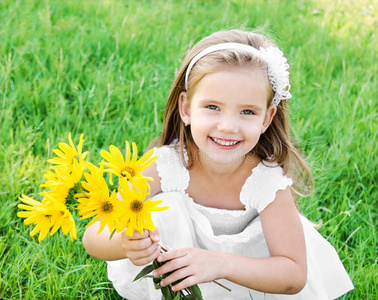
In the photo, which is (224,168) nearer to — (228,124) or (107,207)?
(228,124)

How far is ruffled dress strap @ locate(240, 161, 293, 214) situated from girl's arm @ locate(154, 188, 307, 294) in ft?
0.07

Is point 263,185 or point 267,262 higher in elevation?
point 263,185

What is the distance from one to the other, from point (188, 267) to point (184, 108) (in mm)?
614

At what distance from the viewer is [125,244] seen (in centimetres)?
146

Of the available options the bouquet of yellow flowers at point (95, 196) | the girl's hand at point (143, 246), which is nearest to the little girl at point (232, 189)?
the girl's hand at point (143, 246)

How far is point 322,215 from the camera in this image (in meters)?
2.47

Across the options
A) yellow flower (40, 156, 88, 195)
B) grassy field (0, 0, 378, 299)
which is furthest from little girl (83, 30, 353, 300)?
yellow flower (40, 156, 88, 195)

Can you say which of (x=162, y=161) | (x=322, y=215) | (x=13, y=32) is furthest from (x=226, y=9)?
(x=162, y=161)

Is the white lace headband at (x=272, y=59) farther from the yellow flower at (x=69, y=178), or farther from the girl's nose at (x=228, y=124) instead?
the yellow flower at (x=69, y=178)

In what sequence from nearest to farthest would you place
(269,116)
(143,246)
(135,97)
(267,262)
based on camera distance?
1. (143,246)
2. (267,262)
3. (269,116)
4. (135,97)

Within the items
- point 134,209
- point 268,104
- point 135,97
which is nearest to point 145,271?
point 134,209

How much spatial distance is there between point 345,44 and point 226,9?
921 mm

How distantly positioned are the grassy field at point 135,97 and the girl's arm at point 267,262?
1.37ft

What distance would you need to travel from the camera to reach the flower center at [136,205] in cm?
121
